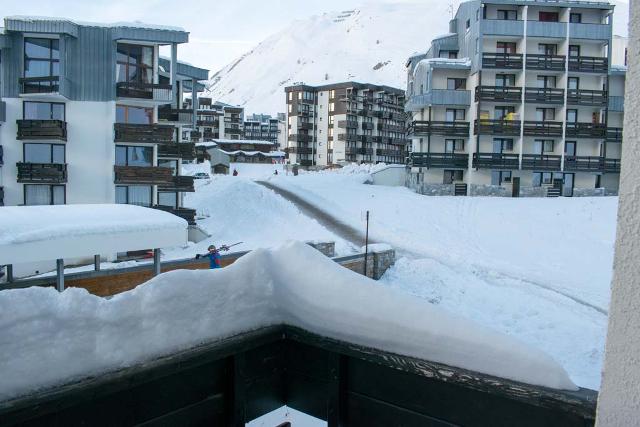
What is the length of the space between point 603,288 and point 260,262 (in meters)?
19.1

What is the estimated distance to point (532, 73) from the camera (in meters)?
45.0

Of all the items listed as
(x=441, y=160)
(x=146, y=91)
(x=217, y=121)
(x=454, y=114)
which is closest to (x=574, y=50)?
(x=454, y=114)

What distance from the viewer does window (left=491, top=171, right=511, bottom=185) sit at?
4569 centimetres

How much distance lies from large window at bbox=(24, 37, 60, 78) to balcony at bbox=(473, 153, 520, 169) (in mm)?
31720

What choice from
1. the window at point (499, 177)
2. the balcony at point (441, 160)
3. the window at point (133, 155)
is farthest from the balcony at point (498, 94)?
the window at point (133, 155)

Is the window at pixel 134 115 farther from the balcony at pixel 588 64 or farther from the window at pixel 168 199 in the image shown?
the balcony at pixel 588 64

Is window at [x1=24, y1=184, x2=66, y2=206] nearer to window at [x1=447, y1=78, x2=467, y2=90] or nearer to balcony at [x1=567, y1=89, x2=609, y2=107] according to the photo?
window at [x1=447, y1=78, x2=467, y2=90]

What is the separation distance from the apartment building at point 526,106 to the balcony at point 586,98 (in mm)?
83

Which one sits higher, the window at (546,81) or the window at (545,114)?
the window at (546,81)

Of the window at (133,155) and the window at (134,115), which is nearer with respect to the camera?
the window at (134,115)

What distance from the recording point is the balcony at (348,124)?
92.8 m

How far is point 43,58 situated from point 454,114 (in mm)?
32493

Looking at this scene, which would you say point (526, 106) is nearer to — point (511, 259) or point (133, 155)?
point (511, 259)

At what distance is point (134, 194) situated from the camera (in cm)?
3083
